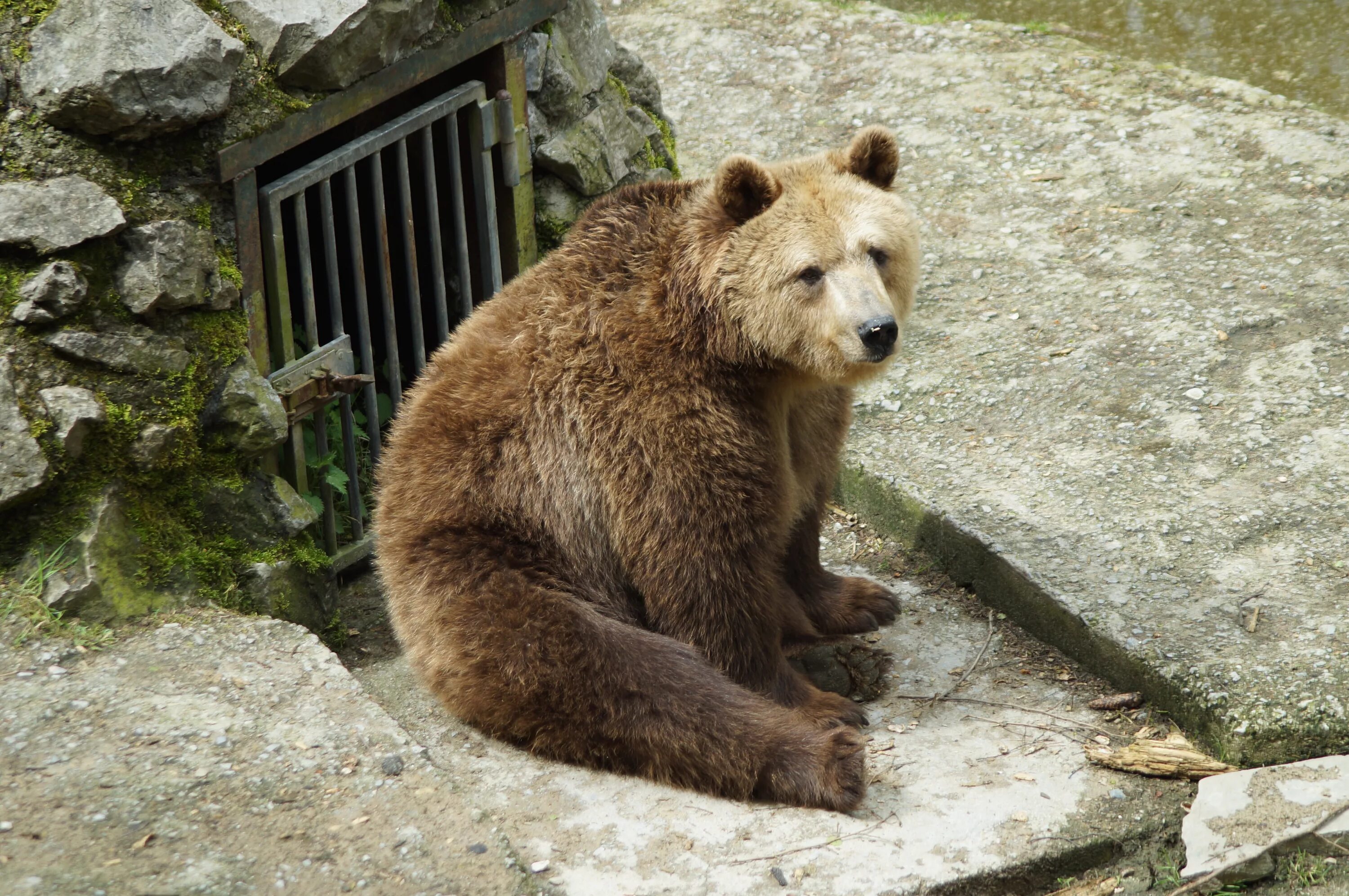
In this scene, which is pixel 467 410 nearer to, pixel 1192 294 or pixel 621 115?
pixel 621 115

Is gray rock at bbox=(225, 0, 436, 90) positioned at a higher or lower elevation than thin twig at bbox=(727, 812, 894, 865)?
higher

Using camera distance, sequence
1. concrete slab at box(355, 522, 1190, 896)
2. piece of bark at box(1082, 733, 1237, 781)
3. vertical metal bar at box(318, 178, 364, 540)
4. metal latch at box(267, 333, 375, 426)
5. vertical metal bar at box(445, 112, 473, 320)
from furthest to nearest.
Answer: vertical metal bar at box(445, 112, 473, 320) → vertical metal bar at box(318, 178, 364, 540) → metal latch at box(267, 333, 375, 426) → piece of bark at box(1082, 733, 1237, 781) → concrete slab at box(355, 522, 1190, 896)

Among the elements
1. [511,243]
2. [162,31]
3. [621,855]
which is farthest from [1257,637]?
[162,31]

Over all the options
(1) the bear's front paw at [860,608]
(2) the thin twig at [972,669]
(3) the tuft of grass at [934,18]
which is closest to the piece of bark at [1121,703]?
(2) the thin twig at [972,669]

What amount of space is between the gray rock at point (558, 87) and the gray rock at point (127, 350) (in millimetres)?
2075

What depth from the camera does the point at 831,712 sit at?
4.40m

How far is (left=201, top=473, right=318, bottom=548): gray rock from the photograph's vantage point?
4473mm

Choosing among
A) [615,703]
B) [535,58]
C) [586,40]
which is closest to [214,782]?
[615,703]

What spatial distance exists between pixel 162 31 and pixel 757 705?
8.91 ft

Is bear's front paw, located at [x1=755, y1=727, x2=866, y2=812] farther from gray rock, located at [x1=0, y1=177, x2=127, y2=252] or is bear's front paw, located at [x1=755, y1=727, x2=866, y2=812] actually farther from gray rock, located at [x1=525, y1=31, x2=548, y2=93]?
gray rock, located at [x1=525, y1=31, x2=548, y2=93]

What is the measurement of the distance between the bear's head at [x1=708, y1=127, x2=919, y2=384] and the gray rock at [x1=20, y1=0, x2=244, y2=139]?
1.63 metres

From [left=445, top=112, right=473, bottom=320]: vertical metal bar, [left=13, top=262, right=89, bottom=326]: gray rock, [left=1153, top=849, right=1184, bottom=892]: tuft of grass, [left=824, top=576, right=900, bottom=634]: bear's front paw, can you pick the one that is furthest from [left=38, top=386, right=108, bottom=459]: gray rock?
[left=1153, top=849, right=1184, bottom=892]: tuft of grass

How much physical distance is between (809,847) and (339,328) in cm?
266

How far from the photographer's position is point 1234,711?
13.8 ft
